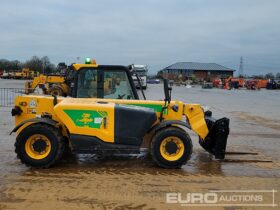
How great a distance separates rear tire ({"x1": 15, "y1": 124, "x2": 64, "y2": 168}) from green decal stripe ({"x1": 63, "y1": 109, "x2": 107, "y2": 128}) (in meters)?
0.41

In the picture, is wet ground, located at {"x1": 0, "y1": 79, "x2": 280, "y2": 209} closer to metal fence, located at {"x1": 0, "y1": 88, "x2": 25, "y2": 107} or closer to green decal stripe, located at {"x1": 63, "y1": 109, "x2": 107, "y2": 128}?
green decal stripe, located at {"x1": 63, "y1": 109, "x2": 107, "y2": 128}

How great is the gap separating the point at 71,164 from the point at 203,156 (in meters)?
2.85

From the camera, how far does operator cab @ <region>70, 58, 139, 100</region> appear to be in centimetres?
812

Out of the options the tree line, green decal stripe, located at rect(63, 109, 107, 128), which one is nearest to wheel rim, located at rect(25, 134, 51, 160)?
green decal stripe, located at rect(63, 109, 107, 128)

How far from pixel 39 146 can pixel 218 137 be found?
3.37 metres

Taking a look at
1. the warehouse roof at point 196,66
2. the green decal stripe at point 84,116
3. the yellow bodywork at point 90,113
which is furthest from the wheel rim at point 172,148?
the warehouse roof at point 196,66

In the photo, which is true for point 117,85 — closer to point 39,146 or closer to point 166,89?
point 166,89

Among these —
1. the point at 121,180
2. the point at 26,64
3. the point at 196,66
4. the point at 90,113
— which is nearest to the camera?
the point at 121,180

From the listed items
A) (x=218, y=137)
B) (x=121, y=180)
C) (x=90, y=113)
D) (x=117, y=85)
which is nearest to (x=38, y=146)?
(x=90, y=113)

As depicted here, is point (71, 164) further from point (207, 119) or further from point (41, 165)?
point (207, 119)

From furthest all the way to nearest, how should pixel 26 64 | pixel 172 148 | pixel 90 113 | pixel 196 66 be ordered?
pixel 196 66, pixel 26 64, pixel 172 148, pixel 90 113

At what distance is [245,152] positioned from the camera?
354 inches

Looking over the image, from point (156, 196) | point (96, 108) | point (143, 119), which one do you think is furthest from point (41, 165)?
point (156, 196)

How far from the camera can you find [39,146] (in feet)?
23.2
